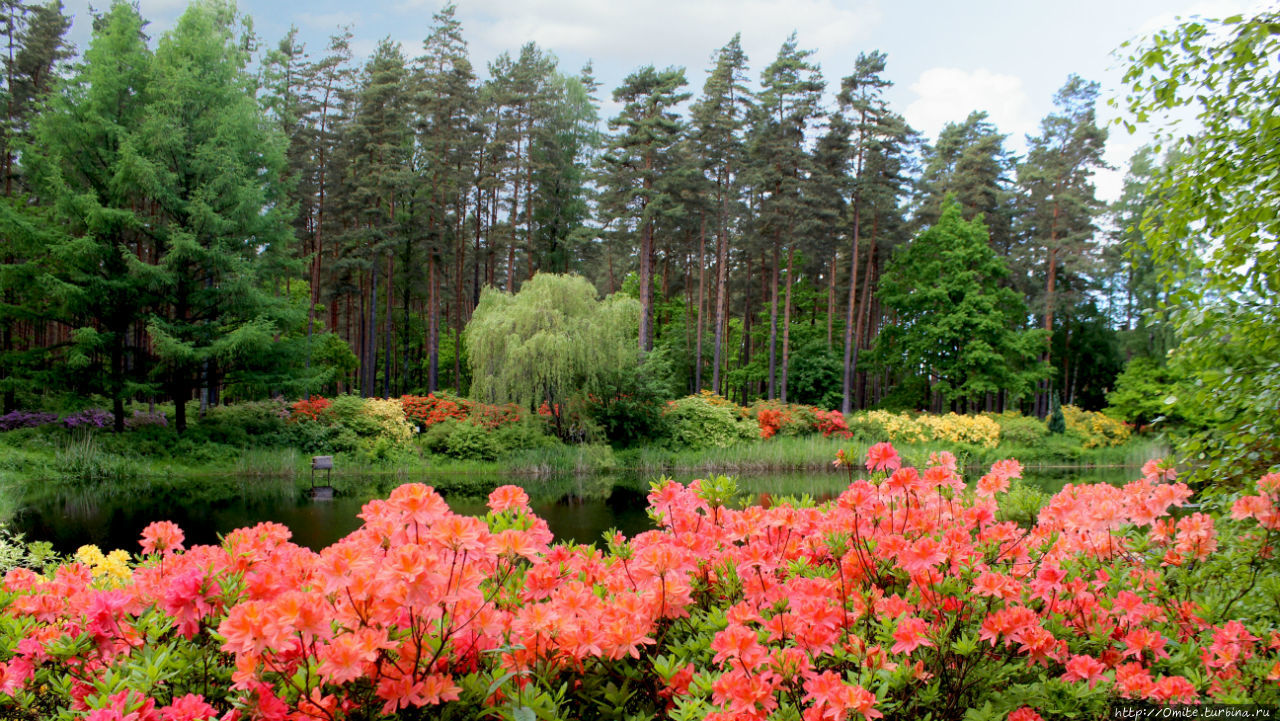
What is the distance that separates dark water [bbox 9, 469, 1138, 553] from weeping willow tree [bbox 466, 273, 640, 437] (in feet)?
8.36

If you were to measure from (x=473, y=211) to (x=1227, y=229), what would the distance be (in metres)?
28.3

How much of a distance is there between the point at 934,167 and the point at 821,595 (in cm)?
2977

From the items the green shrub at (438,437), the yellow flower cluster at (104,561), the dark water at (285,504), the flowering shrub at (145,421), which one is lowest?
the dark water at (285,504)

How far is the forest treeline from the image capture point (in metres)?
15.6

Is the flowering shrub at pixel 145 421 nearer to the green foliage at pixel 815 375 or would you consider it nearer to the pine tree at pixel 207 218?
the pine tree at pixel 207 218

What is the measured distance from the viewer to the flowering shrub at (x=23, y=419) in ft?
50.3

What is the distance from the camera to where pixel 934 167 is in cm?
2802

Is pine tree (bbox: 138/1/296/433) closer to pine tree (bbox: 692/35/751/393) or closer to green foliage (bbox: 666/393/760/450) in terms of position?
green foliage (bbox: 666/393/760/450)

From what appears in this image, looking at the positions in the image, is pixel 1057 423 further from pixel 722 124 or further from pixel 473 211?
pixel 473 211

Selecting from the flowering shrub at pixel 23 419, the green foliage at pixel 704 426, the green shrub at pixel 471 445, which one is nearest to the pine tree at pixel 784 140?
the green foliage at pixel 704 426

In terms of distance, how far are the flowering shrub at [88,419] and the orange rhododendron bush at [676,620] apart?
16.6 m

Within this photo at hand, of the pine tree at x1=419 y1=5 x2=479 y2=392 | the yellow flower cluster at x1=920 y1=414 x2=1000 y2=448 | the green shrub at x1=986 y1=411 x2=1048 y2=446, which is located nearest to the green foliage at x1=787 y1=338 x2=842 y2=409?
the yellow flower cluster at x1=920 y1=414 x2=1000 y2=448

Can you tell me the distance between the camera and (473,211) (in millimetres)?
28688

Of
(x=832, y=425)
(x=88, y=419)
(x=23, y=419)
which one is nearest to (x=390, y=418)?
(x=88, y=419)
